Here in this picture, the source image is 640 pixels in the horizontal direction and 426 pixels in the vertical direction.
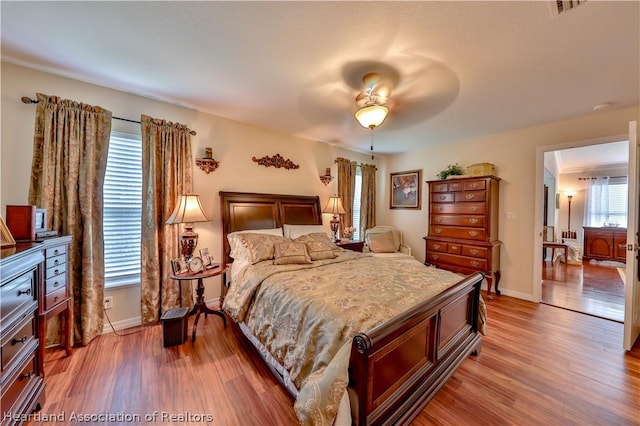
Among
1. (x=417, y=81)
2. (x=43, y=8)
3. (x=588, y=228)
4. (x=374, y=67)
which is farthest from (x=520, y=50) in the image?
(x=588, y=228)

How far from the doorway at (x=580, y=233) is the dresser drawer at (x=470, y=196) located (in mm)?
1641

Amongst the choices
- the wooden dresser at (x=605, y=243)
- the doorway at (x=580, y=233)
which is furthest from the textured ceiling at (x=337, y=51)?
the wooden dresser at (x=605, y=243)

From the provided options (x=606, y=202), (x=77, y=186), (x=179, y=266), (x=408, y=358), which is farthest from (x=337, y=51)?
(x=606, y=202)

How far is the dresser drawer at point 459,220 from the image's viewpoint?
3.56m

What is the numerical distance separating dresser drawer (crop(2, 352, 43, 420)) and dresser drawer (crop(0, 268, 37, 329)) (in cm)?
31

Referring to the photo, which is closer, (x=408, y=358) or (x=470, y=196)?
(x=408, y=358)

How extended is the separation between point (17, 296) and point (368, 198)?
4550 millimetres

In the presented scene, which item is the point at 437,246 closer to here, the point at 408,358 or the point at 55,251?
the point at 408,358

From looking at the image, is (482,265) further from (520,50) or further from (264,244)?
(264,244)

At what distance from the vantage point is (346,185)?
177 inches

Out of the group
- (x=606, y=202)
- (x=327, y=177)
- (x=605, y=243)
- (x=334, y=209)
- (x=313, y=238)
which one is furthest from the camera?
(x=606, y=202)

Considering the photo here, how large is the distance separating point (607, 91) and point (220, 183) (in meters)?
4.34

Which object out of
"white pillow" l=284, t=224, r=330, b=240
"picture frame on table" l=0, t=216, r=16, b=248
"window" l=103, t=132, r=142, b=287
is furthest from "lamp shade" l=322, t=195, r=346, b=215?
"picture frame on table" l=0, t=216, r=16, b=248

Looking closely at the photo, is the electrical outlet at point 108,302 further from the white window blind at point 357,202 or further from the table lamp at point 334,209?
the white window blind at point 357,202
